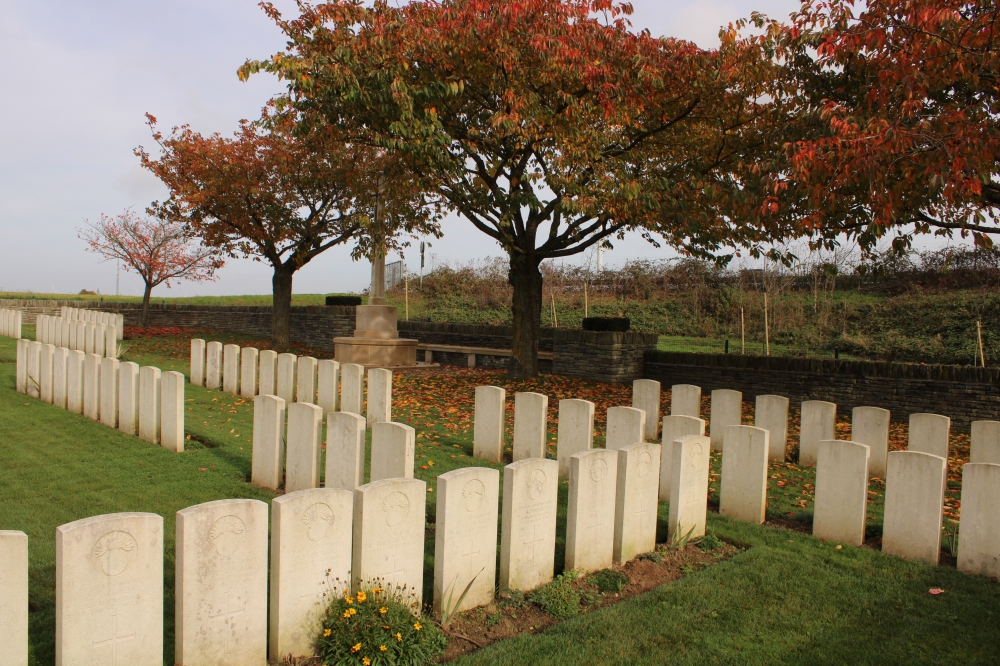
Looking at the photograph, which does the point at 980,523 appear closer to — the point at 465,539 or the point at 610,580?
the point at 610,580

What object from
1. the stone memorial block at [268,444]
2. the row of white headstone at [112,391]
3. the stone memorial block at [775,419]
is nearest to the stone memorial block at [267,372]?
the row of white headstone at [112,391]

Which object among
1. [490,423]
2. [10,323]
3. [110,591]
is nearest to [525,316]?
[490,423]

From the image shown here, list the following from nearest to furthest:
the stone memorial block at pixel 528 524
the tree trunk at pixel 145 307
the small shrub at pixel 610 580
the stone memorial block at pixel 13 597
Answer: the stone memorial block at pixel 13 597, the stone memorial block at pixel 528 524, the small shrub at pixel 610 580, the tree trunk at pixel 145 307

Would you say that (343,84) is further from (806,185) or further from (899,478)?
(899,478)

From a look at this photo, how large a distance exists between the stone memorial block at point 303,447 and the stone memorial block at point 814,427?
5086 mm

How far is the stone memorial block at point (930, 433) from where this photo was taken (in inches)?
258

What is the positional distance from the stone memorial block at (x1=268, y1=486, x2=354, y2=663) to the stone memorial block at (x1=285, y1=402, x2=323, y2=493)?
2.33 metres

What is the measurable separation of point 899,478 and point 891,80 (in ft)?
17.5

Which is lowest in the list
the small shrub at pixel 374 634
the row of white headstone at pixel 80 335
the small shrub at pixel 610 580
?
the small shrub at pixel 610 580

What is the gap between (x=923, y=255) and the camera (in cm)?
1861

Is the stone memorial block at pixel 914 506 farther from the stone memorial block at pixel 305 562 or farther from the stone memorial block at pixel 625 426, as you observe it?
the stone memorial block at pixel 305 562

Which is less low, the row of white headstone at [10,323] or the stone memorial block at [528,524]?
the row of white headstone at [10,323]

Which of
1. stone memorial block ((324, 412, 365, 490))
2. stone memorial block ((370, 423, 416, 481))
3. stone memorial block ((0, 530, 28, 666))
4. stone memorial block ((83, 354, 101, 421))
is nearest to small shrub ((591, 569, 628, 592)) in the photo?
stone memorial block ((370, 423, 416, 481))

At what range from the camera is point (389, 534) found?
11.7ft
